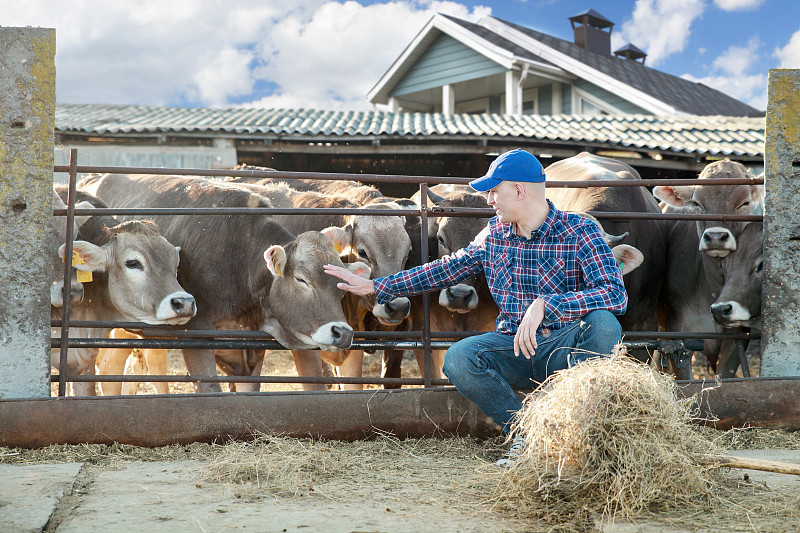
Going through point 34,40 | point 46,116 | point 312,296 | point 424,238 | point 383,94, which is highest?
point 383,94

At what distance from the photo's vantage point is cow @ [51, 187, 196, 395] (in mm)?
4820

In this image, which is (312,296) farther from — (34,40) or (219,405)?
(34,40)

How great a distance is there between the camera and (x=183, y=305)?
4762 mm

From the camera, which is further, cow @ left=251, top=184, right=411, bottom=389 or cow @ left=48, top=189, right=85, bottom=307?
cow @ left=251, top=184, right=411, bottom=389

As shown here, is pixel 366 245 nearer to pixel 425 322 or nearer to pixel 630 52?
pixel 425 322

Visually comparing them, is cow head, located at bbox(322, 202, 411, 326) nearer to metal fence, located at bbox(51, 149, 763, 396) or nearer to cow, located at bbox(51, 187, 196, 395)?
metal fence, located at bbox(51, 149, 763, 396)

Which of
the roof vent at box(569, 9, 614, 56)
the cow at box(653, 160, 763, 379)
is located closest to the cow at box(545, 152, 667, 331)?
the cow at box(653, 160, 763, 379)

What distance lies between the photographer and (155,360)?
6.51m

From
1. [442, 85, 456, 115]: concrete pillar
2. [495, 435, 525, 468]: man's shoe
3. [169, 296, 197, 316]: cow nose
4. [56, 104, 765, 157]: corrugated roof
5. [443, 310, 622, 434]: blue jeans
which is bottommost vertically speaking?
[495, 435, 525, 468]: man's shoe

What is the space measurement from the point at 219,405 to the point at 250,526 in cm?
136

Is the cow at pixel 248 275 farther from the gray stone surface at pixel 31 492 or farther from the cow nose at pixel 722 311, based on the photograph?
the cow nose at pixel 722 311

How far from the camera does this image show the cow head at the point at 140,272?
189 inches

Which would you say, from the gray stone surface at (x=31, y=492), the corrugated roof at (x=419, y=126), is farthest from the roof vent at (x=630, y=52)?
the gray stone surface at (x=31, y=492)

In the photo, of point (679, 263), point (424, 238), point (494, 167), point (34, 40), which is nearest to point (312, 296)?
point (424, 238)
